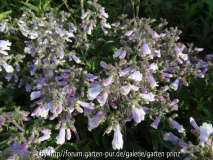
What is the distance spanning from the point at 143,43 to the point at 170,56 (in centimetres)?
107

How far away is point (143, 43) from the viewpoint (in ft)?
12.0

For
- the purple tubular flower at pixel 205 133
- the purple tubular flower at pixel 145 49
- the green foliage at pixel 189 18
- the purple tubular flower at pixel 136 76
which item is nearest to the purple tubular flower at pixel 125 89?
the purple tubular flower at pixel 136 76

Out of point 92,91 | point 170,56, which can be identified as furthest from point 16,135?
point 170,56

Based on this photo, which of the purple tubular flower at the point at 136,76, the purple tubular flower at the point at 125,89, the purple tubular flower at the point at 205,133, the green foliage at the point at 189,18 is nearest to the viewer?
the purple tubular flower at the point at 205,133

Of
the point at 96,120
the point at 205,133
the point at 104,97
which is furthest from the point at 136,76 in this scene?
the point at 205,133

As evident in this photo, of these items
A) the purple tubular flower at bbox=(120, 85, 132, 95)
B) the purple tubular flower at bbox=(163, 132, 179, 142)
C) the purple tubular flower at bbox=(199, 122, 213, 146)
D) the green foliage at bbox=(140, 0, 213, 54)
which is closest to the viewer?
the purple tubular flower at bbox=(199, 122, 213, 146)

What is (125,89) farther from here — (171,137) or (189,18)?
(189,18)

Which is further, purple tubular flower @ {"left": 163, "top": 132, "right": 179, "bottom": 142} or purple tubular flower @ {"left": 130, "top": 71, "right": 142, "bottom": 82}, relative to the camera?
purple tubular flower @ {"left": 163, "top": 132, "right": 179, "bottom": 142}

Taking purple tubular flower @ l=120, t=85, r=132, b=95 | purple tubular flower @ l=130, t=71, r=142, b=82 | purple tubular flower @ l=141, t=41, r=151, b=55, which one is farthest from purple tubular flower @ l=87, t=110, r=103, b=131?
purple tubular flower @ l=141, t=41, r=151, b=55

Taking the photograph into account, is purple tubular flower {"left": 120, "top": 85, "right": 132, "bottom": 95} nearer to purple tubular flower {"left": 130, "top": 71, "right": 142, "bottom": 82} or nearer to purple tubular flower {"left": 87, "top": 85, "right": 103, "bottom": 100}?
purple tubular flower {"left": 130, "top": 71, "right": 142, "bottom": 82}

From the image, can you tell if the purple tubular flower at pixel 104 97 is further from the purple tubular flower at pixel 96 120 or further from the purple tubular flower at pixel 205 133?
the purple tubular flower at pixel 205 133

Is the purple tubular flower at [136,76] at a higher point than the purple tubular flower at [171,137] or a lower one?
higher

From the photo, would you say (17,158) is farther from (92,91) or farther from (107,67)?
(107,67)

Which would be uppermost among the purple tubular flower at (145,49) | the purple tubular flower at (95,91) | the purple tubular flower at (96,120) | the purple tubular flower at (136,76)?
the purple tubular flower at (145,49)
